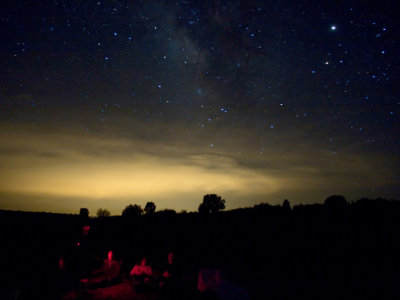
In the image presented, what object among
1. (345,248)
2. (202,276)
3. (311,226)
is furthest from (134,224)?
(345,248)

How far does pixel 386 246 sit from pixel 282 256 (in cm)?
272

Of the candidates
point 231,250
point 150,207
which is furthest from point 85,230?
point 150,207

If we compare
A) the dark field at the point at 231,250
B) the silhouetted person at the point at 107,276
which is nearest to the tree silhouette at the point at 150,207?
the dark field at the point at 231,250

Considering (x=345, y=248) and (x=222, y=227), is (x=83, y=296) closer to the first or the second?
(x=222, y=227)

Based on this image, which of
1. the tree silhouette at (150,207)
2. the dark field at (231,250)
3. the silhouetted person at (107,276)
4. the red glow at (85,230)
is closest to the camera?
the dark field at (231,250)

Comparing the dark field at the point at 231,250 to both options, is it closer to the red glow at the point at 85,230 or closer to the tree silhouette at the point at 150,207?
the red glow at the point at 85,230

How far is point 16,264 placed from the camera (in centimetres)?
1156

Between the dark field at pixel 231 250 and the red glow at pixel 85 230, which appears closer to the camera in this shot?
the dark field at pixel 231 250

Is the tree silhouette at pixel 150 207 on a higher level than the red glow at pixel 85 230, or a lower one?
higher

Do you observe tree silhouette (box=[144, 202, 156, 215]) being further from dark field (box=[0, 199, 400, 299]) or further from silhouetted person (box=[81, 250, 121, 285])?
silhouetted person (box=[81, 250, 121, 285])

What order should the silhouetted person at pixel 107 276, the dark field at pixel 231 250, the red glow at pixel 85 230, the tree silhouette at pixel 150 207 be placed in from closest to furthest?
1. the dark field at pixel 231 250
2. the silhouetted person at pixel 107 276
3. the red glow at pixel 85 230
4. the tree silhouette at pixel 150 207

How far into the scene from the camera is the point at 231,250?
8797 millimetres

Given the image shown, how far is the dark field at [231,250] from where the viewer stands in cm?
531

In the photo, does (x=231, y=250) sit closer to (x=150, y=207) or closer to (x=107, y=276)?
(x=107, y=276)
